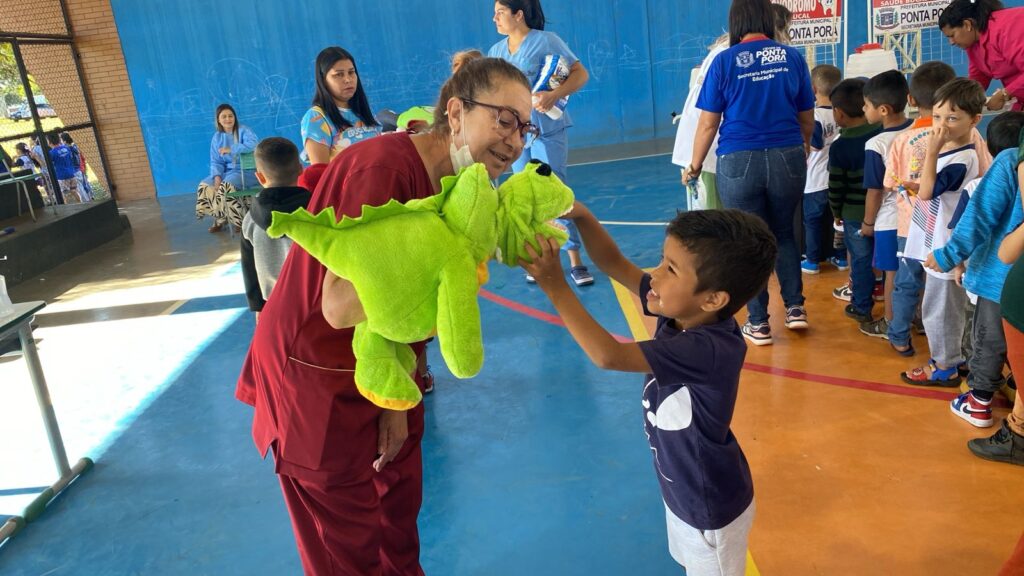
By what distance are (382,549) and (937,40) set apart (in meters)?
11.5

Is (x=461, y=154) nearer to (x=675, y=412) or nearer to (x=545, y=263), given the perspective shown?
(x=545, y=263)

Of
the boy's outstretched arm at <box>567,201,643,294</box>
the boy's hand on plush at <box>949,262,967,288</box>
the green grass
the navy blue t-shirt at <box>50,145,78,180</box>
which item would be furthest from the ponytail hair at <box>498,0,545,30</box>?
the green grass

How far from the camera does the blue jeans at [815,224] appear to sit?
4945 millimetres

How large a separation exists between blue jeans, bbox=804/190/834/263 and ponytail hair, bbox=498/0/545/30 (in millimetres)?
2155

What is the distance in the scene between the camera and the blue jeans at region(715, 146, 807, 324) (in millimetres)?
3793

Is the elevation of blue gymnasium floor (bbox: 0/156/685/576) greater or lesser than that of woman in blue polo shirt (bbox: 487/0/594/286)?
lesser

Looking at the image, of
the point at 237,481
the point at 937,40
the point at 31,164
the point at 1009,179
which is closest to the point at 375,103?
the point at 31,164

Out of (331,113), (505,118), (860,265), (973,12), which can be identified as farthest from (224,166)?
(505,118)

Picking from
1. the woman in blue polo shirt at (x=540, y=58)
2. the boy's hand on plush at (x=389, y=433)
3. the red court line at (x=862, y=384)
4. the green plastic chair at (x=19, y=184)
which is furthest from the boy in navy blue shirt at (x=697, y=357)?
the green plastic chair at (x=19, y=184)

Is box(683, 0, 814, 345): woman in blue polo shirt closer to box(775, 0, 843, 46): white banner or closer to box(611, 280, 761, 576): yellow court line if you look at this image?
box(611, 280, 761, 576): yellow court line

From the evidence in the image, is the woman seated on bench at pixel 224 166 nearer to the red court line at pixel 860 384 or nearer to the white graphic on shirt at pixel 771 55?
the white graphic on shirt at pixel 771 55

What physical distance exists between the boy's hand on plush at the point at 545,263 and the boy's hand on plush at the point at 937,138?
91.9 inches

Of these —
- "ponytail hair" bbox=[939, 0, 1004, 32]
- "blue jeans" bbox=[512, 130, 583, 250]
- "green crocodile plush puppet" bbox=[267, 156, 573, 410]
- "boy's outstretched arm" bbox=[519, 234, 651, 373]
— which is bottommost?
"boy's outstretched arm" bbox=[519, 234, 651, 373]

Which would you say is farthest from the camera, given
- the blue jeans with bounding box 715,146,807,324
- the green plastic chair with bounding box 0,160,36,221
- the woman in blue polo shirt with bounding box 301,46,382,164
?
the green plastic chair with bounding box 0,160,36,221
